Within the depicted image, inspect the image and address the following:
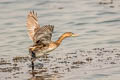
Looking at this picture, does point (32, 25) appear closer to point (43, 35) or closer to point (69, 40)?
point (43, 35)

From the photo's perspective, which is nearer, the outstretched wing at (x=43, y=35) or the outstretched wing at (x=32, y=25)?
the outstretched wing at (x=43, y=35)

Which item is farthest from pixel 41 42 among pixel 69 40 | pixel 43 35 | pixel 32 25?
pixel 69 40

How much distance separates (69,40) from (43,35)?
14.6 ft

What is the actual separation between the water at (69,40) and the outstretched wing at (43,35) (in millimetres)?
737

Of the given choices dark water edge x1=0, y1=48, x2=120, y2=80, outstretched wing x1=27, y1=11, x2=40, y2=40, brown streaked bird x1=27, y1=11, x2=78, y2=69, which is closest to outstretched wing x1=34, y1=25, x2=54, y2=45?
brown streaked bird x1=27, y1=11, x2=78, y2=69

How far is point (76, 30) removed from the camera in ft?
58.3

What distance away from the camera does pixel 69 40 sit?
16156 mm

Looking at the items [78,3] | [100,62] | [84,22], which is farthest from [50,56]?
[78,3]

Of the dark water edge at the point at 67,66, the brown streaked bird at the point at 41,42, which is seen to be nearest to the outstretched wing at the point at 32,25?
the brown streaked bird at the point at 41,42

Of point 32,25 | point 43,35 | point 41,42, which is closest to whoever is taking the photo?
point 43,35

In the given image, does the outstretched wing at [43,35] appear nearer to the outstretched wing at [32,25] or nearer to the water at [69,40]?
the water at [69,40]

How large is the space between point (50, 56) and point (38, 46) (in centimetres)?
139

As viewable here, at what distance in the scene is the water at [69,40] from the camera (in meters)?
11.7

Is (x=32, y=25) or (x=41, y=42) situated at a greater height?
(x=32, y=25)
